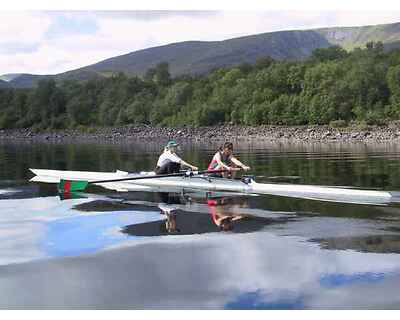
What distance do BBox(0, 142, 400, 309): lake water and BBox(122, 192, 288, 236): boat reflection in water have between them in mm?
38

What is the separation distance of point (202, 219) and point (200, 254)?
185 inches

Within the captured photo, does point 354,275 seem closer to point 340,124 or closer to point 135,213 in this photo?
point 135,213

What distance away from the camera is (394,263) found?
531 inches

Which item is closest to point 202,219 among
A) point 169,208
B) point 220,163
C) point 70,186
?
point 169,208

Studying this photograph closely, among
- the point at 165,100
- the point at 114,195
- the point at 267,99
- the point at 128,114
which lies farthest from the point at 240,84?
the point at 114,195

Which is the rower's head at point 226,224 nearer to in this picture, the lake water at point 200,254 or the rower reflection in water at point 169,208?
the lake water at point 200,254

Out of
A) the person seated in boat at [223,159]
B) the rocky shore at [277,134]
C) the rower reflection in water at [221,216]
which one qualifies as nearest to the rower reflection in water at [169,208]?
the rower reflection in water at [221,216]

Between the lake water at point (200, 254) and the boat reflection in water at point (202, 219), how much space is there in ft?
0.12

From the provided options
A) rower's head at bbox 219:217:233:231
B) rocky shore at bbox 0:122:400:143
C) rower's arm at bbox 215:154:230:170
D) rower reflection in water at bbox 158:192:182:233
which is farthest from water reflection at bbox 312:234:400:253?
rocky shore at bbox 0:122:400:143

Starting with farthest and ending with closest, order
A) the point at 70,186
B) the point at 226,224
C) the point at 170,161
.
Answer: the point at 70,186
the point at 170,161
the point at 226,224

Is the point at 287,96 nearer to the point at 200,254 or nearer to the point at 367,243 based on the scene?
the point at 367,243

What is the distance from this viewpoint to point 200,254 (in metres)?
15.0
